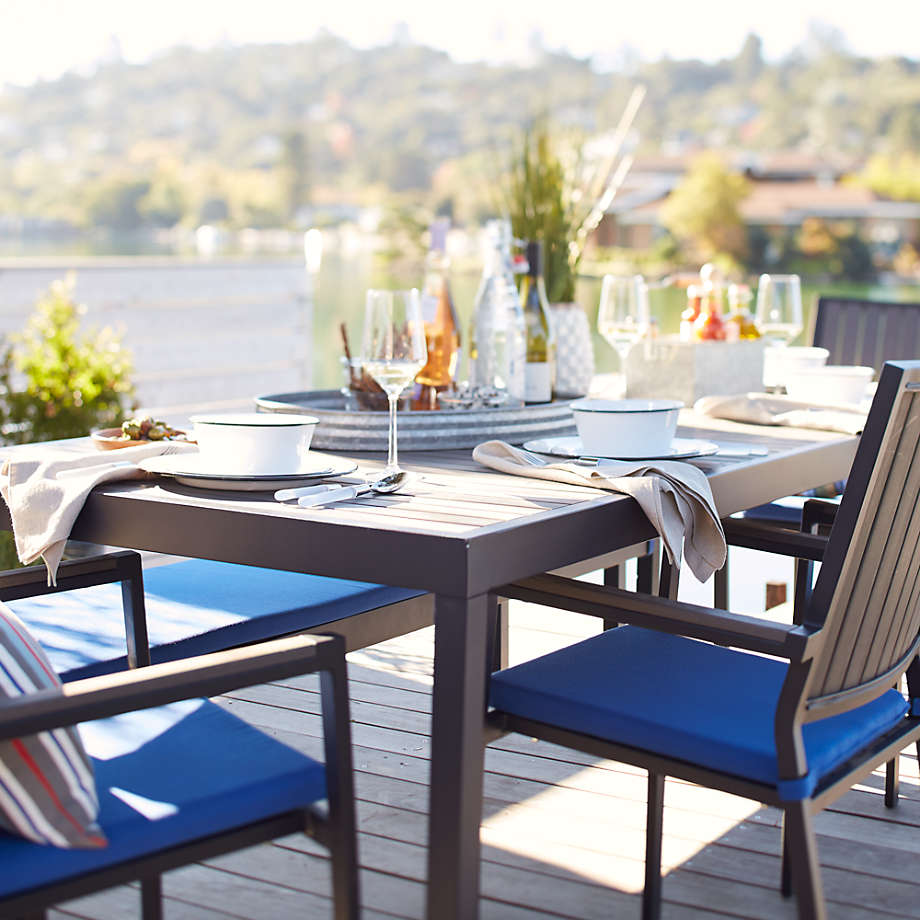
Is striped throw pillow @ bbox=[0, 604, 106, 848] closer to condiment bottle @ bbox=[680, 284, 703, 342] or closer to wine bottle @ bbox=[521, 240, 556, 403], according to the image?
wine bottle @ bbox=[521, 240, 556, 403]

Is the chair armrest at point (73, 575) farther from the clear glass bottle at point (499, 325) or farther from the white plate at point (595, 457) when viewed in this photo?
the clear glass bottle at point (499, 325)

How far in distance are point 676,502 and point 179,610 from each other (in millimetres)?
816

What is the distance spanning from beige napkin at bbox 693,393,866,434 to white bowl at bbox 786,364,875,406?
0.09m

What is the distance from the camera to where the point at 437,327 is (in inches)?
86.4

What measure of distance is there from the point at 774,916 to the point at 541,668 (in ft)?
1.82

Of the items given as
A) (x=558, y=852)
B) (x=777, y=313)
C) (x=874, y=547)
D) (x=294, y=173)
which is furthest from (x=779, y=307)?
(x=294, y=173)

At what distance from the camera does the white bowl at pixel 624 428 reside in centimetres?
171

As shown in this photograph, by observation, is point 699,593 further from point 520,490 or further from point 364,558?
point 364,558

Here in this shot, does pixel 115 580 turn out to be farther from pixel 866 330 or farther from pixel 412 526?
pixel 866 330

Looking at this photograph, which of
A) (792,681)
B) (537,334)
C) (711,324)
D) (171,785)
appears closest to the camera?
(171,785)

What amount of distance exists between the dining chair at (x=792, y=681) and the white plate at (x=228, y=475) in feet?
0.97

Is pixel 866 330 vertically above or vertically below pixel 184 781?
above

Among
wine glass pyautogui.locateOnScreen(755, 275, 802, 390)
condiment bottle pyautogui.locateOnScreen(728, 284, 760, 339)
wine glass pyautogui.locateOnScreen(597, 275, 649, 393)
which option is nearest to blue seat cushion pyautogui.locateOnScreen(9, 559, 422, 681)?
wine glass pyautogui.locateOnScreen(597, 275, 649, 393)

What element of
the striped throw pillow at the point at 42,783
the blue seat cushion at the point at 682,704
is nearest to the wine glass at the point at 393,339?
the blue seat cushion at the point at 682,704
